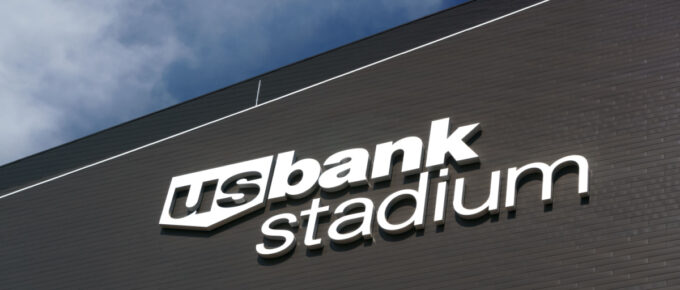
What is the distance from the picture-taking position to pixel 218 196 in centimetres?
2039

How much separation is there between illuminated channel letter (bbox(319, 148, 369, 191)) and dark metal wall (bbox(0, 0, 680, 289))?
0.19 meters

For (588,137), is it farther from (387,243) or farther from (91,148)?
(91,148)

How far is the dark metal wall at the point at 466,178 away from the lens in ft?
52.6

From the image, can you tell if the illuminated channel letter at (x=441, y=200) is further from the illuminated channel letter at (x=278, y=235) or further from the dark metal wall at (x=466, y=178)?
the illuminated channel letter at (x=278, y=235)

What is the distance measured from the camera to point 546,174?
55.8 ft

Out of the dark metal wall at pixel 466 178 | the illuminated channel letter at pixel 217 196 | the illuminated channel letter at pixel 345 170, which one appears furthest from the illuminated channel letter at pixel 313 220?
the illuminated channel letter at pixel 217 196

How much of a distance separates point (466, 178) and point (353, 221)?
7.22ft

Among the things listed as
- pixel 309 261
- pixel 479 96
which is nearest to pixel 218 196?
pixel 309 261

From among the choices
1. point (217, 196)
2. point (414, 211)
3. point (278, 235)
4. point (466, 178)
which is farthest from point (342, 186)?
point (217, 196)

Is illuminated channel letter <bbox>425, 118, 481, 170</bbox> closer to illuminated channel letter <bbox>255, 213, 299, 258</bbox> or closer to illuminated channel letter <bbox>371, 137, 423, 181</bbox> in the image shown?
illuminated channel letter <bbox>371, 137, 423, 181</bbox>

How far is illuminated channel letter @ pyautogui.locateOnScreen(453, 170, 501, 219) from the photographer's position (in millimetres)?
17109

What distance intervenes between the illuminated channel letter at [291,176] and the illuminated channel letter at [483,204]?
3.17 meters

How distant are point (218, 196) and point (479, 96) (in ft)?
18.3

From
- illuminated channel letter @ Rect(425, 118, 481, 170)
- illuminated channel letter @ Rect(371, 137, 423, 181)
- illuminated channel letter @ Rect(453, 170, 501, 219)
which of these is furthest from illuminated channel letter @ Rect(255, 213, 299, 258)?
illuminated channel letter @ Rect(453, 170, 501, 219)
